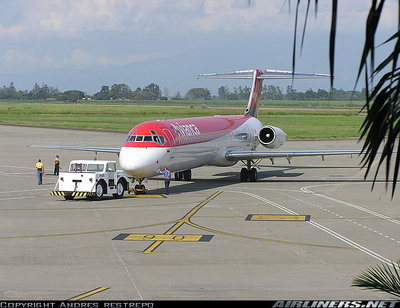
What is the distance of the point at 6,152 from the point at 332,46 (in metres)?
64.1

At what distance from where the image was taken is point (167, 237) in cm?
2578

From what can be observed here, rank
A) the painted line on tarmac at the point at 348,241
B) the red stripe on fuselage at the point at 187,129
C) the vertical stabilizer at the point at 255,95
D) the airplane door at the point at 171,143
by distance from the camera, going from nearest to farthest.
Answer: the painted line on tarmac at the point at 348,241, the red stripe on fuselage at the point at 187,129, the airplane door at the point at 171,143, the vertical stabilizer at the point at 255,95

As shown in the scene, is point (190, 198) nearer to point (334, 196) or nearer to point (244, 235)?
point (334, 196)

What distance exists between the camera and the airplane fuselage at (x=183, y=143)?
36188 mm

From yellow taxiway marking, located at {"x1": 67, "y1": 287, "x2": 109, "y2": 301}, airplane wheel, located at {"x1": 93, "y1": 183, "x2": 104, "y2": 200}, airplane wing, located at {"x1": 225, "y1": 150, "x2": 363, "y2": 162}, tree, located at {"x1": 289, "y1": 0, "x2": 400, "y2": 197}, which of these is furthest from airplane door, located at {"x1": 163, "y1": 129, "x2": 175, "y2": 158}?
tree, located at {"x1": 289, "y1": 0, "x2": 400, "y2": 197}

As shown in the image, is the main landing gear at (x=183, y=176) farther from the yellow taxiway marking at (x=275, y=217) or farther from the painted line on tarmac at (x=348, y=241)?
the yellow taxiway marking at (x=275, y=217)

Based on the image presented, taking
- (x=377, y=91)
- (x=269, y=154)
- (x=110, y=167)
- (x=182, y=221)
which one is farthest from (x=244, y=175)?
(x=377, y=91)

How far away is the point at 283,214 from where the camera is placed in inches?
1236

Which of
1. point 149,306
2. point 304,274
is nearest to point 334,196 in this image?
point 304,274

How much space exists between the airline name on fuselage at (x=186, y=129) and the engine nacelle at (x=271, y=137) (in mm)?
7514

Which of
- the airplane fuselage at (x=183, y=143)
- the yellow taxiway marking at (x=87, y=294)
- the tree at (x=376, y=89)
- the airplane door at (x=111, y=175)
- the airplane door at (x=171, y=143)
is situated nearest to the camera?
the tree at (x=376, y=89)

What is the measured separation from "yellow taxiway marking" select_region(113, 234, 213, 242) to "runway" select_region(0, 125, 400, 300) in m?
0.04

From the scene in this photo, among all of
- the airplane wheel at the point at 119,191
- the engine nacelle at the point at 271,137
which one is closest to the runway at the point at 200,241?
the airplane wheel at the point at 119,191

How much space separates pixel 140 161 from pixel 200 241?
37.7 ft
